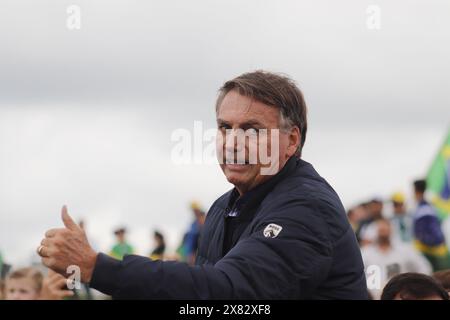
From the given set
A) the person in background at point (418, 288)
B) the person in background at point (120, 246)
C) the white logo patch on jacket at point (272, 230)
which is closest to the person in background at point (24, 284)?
the person in background at point (418, 288)

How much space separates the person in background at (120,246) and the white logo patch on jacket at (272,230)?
9985mm

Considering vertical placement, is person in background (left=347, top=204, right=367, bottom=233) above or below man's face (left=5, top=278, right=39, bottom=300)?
below

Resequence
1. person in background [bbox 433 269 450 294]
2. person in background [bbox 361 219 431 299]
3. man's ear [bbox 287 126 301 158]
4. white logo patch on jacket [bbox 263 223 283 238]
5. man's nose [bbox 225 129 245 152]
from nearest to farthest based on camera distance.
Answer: white logo patch on jacket [bbox 263 223 283 238] < man's nose [bbox 225 129 245 152] < man's ear [bbox 287 126 301 158] < person in background [bbox 433 269 450 294] < person in background [bbox 361 219 431 299]

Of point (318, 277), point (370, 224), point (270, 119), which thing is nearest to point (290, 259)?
point (318, 277)

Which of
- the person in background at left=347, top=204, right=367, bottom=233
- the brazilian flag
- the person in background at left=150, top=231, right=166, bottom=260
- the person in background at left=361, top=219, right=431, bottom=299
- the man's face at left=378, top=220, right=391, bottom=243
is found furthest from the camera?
the brazilian flag

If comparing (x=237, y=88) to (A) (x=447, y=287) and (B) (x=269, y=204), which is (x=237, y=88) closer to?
(B) (x=269, y=204)

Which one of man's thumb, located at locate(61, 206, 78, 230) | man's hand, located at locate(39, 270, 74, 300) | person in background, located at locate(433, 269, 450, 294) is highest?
man's thumb, located at locate(61, 206, 78, 230)

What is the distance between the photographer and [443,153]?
16.4 metres

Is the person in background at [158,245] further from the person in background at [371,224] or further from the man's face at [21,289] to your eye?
the man's face at [21,289]

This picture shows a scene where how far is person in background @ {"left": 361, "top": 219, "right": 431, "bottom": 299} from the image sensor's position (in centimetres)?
1084

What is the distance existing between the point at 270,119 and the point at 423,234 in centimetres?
807

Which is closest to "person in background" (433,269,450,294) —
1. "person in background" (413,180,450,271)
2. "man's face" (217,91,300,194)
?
"man's face" (217,91,300,194)

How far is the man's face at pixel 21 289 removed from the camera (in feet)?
21.9

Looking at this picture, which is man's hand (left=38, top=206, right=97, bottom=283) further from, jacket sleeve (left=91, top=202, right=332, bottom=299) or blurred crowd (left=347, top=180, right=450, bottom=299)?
blurred crowd (left=347, top=180, right=450, bottom=299)
